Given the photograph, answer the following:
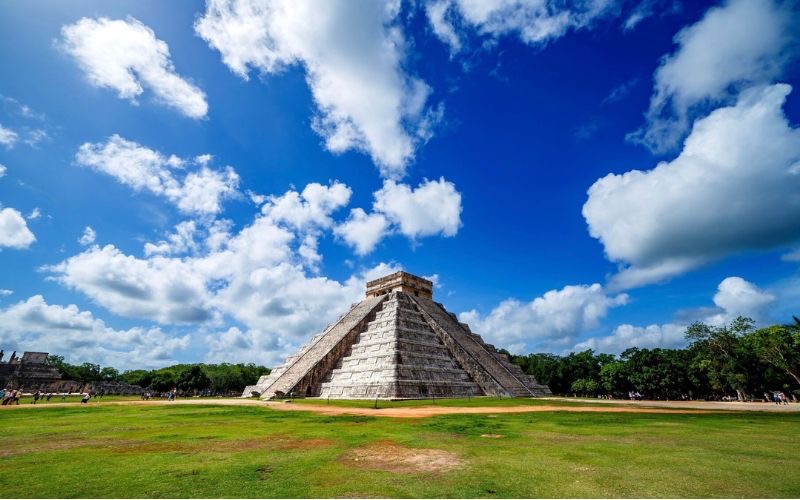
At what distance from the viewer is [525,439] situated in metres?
9.26

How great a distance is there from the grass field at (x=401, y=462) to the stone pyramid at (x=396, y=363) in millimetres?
14327

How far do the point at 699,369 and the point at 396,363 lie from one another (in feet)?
140

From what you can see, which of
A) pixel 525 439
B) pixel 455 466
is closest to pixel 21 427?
pixel 455 466

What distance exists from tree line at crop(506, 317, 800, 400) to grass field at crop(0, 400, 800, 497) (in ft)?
115

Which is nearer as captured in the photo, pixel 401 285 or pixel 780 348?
pixel 780 348

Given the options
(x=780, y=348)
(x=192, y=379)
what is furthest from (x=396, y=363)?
(x=192, y=379)

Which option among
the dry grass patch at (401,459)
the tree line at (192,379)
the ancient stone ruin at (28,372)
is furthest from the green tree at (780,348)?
the ancient stone ruin at (28,372)

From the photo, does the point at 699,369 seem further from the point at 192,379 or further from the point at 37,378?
the point at 37,378

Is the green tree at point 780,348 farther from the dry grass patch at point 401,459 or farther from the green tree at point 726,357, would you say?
the dry grass patch at point 401,459

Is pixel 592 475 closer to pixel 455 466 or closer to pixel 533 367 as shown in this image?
pixel 455 466

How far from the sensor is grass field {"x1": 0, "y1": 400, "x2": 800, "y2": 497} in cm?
509

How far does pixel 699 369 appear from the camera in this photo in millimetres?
46250

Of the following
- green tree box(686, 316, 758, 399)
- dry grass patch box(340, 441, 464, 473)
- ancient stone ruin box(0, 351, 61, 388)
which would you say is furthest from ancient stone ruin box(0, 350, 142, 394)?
green tree box(686, 316, 758, 399)

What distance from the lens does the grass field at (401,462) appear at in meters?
5.09
